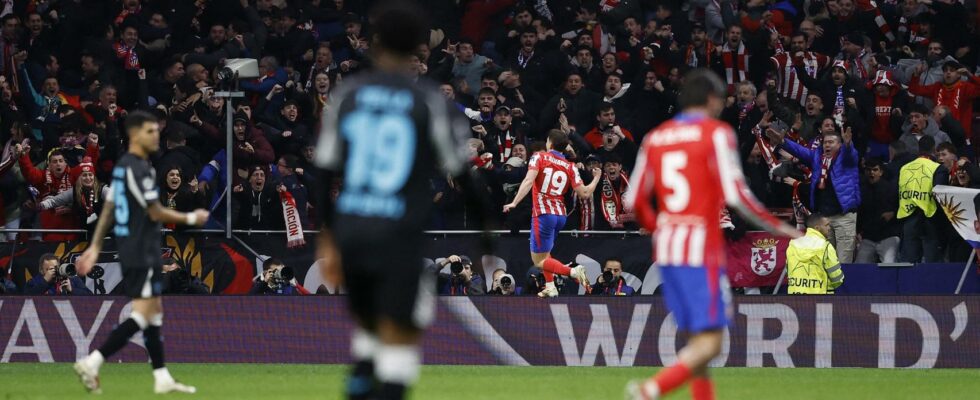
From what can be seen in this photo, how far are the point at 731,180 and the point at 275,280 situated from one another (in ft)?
34.6

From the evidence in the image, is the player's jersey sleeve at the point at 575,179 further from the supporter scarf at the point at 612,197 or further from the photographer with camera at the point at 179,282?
the photographer with camera at the point at 179,282

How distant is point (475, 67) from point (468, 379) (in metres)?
8.58

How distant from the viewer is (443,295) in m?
17.1

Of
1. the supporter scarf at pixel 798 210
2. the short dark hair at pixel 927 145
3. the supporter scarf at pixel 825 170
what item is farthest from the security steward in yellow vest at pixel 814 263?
the short dark hair at pixel 927 145

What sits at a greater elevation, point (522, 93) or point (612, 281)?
point (522, 93)

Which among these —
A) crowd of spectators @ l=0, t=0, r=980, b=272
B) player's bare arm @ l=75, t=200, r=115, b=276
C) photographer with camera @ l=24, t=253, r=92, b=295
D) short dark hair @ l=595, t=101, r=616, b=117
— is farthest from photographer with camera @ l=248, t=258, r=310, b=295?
player's bare arm @ l=75, t=200, r=115, b=276

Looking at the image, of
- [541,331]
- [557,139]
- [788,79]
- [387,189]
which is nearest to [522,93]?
[557,139]

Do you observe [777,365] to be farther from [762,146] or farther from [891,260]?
[762,146]

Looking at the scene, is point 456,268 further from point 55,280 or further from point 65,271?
point 55,280

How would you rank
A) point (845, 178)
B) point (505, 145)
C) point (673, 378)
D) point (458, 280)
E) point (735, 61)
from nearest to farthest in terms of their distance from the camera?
point (673, 378)
point (458, 280)
point (845, 178)
point (505, 145)
point (735, 61)

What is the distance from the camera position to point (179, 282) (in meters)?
17.9

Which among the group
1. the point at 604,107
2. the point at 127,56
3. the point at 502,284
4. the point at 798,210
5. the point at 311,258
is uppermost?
the point at 127,56

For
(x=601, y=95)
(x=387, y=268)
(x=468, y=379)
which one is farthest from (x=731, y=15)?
(x=387, y=268)

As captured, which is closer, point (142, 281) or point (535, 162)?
point (142, 281)
